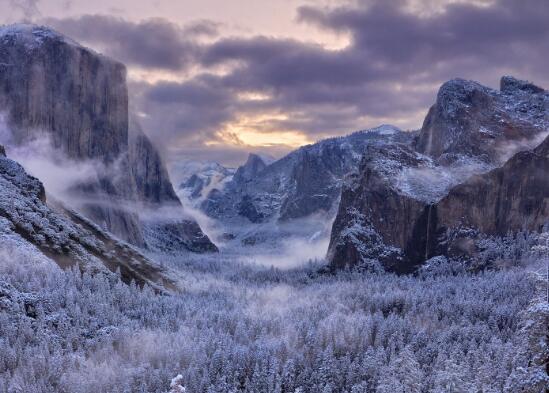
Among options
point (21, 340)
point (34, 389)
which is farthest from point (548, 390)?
point (21, 340)

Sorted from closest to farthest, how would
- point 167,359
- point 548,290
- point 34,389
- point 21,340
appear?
point 548,290
point 34,389
point 21,340
point 167,359

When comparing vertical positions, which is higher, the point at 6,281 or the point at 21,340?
the point at 6,281

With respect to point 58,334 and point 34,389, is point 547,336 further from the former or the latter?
point 58,334

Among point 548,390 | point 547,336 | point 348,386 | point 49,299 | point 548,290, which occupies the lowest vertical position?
point 348,386

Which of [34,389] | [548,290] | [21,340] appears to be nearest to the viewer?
[548,290]

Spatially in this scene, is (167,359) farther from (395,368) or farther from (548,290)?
(548,290)

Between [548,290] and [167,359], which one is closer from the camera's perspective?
[548,290]

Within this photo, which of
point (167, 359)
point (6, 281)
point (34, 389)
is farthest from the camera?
point (6, 281)

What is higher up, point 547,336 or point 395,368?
point 547,336

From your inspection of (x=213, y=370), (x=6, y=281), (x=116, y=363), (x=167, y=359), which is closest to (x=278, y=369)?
(x=213, y=370)
